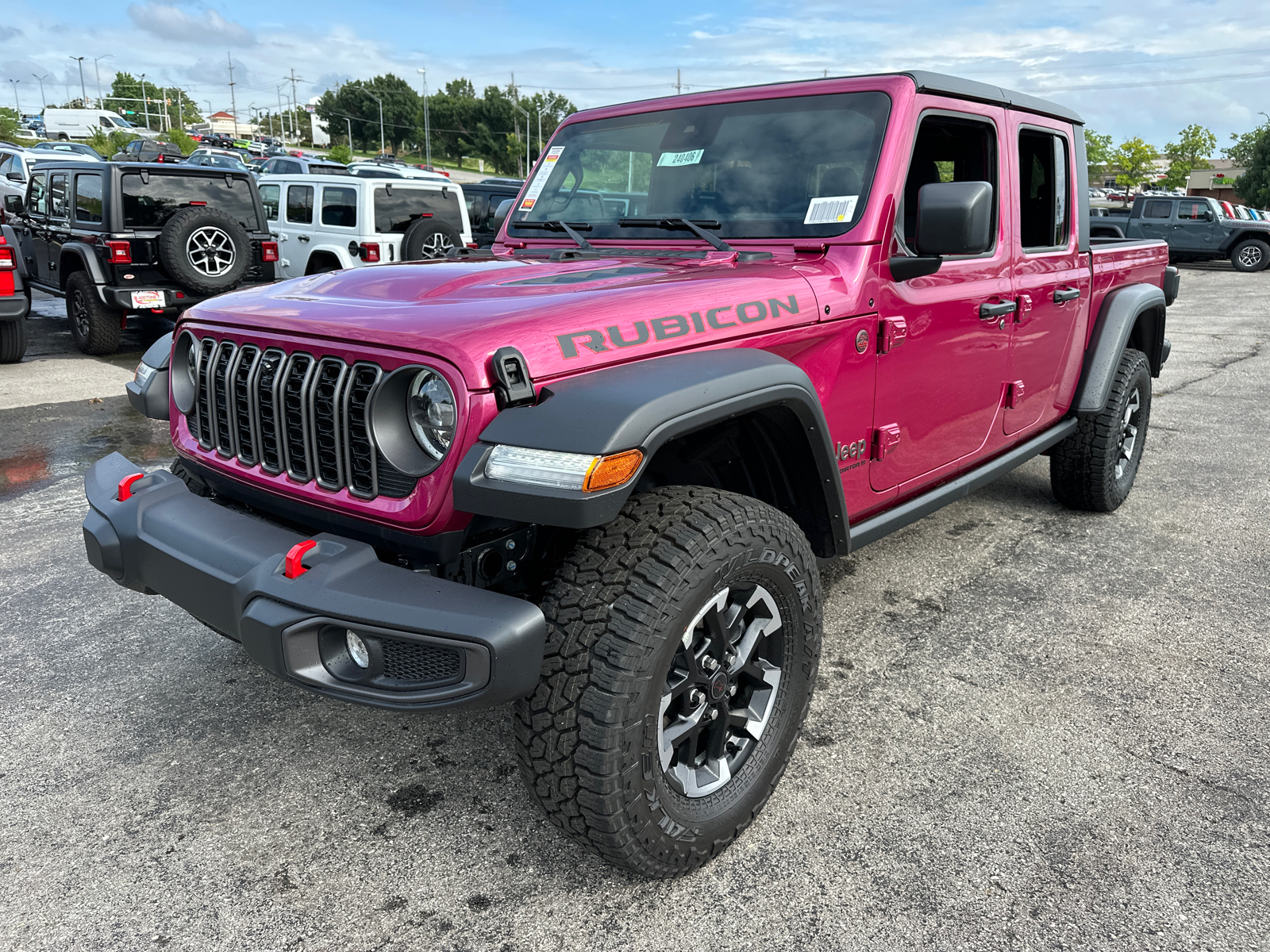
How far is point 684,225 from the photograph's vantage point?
10.2 feet

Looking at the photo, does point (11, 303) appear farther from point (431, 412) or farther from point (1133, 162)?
point (1133, 162)

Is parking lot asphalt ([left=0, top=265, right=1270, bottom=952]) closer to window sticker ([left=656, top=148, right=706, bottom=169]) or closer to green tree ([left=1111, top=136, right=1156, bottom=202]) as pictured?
window sticker ([left=656, top=148, right=706, bottom=169])

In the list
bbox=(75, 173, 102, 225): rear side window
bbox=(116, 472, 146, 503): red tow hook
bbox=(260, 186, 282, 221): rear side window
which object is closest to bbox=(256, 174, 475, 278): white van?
bbox=(260, 186, 282, 221): rear side window

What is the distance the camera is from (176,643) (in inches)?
133

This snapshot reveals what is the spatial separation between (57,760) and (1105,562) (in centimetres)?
407

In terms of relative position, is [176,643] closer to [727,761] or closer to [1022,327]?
[727,761]

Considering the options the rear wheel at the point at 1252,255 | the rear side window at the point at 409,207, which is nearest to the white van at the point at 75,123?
the rear side window at the point at 409,207

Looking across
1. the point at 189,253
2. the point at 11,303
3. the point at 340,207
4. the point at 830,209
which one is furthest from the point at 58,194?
the point at 830,209

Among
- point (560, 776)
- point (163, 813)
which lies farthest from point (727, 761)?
point (163, 813)

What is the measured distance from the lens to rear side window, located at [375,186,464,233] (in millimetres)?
10828

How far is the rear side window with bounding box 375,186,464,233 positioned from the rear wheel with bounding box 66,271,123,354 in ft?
10.0

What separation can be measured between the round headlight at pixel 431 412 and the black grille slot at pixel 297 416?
0.30 meters

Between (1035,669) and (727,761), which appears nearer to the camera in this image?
(727,761)

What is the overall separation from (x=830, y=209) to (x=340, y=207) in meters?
9.33
